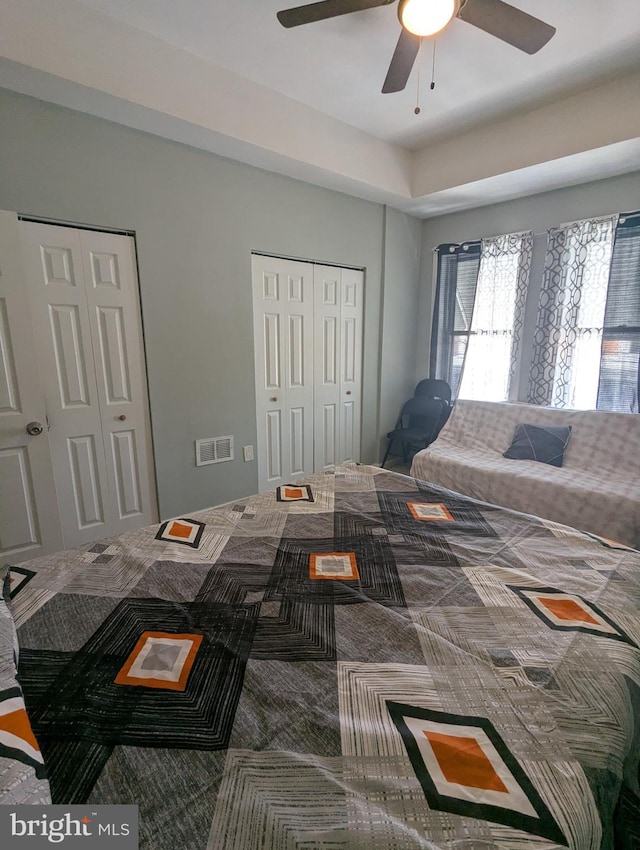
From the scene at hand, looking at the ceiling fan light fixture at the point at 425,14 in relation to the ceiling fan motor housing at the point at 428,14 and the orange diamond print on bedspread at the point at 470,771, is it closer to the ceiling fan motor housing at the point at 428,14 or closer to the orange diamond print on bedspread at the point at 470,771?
the ceiling fan motor housing at the point at 428,14

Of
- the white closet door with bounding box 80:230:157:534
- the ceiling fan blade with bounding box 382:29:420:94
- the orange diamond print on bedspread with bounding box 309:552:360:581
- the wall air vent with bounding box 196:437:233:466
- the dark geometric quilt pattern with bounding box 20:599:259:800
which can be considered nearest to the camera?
the dark geometric quilt pattern with bounding box 20:599:259:800

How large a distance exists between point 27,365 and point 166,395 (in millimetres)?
780

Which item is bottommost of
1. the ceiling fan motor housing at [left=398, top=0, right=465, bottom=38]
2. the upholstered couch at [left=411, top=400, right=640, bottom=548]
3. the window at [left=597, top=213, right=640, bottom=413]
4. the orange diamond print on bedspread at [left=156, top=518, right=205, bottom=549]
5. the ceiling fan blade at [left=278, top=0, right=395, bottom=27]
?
the upholstered couch at [left=411, top=400, right=640, bottom=548]

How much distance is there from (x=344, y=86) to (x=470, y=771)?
3.26m

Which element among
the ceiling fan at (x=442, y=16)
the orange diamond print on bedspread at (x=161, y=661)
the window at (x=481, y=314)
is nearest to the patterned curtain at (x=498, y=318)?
the window at (x=481, y=314)

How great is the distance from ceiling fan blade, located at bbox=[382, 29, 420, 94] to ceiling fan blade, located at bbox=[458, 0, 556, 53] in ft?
0.70

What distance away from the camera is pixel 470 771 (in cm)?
65

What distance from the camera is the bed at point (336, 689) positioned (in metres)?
0.60

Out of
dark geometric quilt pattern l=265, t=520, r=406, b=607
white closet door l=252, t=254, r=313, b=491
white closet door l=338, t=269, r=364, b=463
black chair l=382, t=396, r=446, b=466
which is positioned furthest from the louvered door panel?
Result: black chair l=382, t=396, r=446, b=466

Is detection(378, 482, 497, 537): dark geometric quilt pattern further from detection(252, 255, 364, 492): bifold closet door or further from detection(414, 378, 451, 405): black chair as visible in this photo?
detection(414, 378, 451, 405): black chair

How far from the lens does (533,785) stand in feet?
2.08

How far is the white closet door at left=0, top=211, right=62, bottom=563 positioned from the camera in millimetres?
2053

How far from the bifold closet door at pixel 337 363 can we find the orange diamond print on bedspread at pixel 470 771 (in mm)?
2937

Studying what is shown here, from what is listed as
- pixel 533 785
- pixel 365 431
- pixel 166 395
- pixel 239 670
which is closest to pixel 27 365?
pixel 166 395
